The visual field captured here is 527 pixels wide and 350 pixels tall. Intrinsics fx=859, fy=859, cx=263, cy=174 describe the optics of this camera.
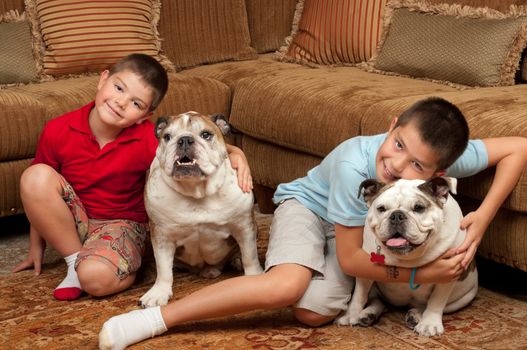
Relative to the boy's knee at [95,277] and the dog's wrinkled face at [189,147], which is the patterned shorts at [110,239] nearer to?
the boy's knee at [95,277]

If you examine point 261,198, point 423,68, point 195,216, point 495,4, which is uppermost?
point 495,4

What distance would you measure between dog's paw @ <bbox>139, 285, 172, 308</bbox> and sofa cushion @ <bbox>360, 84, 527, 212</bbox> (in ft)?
3.10

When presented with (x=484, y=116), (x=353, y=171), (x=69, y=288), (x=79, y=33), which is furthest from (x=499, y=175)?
(x=79, y=33)

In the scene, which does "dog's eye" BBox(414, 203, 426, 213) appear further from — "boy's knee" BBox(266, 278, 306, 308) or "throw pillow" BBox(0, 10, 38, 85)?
"throw pillow" BBox(0, 10, 38, 85)

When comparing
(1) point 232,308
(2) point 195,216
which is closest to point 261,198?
(2) point 195,216

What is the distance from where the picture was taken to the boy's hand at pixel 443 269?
94.7 inches

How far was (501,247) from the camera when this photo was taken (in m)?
2.77

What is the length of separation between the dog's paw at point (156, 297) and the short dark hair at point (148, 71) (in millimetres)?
653

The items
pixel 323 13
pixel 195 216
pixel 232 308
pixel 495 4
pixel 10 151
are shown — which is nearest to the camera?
pixel 232 308

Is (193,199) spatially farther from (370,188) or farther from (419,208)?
(419,208)

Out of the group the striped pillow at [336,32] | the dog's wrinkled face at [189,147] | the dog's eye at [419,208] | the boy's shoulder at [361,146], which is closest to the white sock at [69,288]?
the dog's wrinkled face at [189,147]

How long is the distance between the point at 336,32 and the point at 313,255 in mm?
1959

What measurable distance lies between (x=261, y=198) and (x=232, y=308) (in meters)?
1.48

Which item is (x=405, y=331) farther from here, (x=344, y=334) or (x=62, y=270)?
(x=62, y=270)
